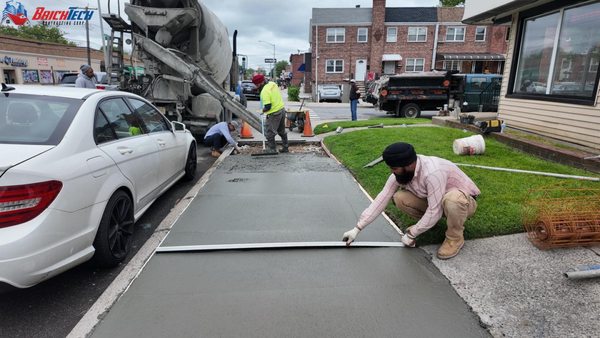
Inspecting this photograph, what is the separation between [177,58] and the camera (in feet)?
28.0

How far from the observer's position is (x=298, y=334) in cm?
244

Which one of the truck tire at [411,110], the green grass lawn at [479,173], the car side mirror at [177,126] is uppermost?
the car side mirror at [177,126]

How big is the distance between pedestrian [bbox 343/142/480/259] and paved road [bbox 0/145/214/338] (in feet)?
7.47

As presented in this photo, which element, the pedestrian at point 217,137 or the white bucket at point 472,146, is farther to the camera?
the pedestrian at point 217,137

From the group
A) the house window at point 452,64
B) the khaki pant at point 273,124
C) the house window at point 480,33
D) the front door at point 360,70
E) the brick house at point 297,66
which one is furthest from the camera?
the brick house at point 297,66

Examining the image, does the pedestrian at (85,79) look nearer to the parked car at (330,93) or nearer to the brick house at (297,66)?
the parked car at (330,93)

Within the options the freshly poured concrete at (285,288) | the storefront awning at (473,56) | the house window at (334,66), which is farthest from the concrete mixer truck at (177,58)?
the storefront awning at (473,56)

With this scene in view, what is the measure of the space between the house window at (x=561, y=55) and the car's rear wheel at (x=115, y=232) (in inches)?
296

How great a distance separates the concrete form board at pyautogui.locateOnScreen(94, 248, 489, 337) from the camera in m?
2.49

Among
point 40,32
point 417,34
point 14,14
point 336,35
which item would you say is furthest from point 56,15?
point 417,34

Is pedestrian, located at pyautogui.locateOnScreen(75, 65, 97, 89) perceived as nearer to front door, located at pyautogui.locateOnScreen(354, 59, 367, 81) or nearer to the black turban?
the black turban

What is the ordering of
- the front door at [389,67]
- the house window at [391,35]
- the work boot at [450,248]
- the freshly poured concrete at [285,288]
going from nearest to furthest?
the freshly poured concrete at [285,288]
the work boot at [450,248]
the house window at [391,35]
the front door at [389,67]

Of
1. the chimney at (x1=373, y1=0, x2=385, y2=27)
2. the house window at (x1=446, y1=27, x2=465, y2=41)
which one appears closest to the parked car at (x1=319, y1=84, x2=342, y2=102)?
the chimney at (x1=373, y1=0, x2=385, y2=27)

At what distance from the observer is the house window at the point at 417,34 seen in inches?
1385
